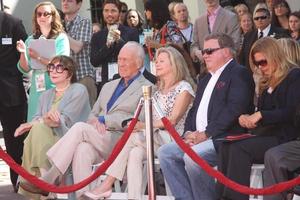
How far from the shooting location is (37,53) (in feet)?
32.8

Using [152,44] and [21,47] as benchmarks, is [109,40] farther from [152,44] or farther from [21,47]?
[21,47]

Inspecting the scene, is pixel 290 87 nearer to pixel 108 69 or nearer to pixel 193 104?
pixel 193 104

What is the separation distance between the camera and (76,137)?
8.70 metres

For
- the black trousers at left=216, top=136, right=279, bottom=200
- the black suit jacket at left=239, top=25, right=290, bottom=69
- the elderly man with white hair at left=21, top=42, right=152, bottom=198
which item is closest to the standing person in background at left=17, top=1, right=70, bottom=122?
the elderly man with white hair at left=21, top=42, right=152, bottom=198

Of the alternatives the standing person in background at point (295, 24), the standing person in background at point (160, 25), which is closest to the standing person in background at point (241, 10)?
the standing person in background at point (160, 25)

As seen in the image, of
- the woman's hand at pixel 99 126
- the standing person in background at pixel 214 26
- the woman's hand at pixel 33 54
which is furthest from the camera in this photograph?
the standing person in background at pixel 214 26

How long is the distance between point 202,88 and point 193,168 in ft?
2.92

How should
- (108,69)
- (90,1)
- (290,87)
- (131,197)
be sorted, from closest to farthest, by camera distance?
(290,87) < (131,197) < (108,69) < (90,1)

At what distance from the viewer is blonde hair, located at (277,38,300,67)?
25.9 ft

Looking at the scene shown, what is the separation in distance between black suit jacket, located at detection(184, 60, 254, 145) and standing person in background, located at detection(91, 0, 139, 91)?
89.7 inches

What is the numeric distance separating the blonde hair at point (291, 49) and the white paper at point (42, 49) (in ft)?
9.89

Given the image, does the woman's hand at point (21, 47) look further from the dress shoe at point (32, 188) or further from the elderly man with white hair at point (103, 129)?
the dress shoe at point (32, 188)

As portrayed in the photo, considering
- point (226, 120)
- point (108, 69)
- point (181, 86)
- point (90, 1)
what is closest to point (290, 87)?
point (226, 120)

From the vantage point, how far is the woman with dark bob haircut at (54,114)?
29.2ft
